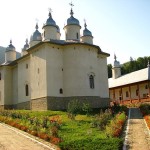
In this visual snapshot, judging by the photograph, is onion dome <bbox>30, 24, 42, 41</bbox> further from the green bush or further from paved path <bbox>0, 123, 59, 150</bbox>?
the green bush

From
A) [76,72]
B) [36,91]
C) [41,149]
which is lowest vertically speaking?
[41,149]

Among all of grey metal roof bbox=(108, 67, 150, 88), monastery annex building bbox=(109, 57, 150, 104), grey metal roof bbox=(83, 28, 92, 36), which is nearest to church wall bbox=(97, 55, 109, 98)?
grey metal roof bbox=(83, 28, 92, 36)

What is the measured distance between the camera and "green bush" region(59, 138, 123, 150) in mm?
11094

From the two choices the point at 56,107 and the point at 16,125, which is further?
the point at 56,107

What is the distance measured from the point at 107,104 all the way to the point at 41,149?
21.6 meters

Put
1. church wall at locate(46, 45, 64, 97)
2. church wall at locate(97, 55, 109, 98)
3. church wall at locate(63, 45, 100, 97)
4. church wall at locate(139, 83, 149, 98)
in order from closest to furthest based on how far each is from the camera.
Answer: church wall at locate(46, 45, 64, 97)
church wall at locate(63, 45, 100, 97)
church wall at locate(97, 55, 109, 98)
church wall at locate(139, 83, 149, 98)

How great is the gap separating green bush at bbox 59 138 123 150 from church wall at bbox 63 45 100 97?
16593mm

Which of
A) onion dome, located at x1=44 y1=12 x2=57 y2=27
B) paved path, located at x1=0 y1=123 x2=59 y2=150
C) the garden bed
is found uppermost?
onion dome, located at x1=44 y1=12 x2=57 y2=27

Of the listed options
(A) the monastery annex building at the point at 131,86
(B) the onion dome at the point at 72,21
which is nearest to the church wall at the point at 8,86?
(B) the onion dome at the point at 72,21

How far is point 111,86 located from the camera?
4681 centimetres

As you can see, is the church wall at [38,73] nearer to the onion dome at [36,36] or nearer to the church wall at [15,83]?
the onion dome at [36,36]

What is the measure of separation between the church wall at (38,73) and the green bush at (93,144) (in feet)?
53.6

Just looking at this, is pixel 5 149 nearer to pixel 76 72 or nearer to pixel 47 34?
pixel 76 72

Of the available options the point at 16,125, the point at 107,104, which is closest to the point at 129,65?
the point at 107,104
